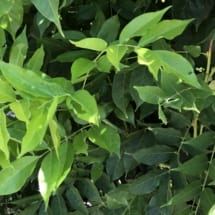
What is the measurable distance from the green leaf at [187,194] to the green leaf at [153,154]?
0.07 m

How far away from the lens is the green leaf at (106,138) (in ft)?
2.87

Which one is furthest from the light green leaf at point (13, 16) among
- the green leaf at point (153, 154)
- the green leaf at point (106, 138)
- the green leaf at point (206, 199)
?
the green leaf at point (206, 199)

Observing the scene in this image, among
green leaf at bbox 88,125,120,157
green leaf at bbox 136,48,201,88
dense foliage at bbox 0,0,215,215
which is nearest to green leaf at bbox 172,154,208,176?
dense foliage at bbox 0,0,215,215

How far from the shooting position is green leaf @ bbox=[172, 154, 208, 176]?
94 cm

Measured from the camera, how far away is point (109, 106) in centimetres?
100

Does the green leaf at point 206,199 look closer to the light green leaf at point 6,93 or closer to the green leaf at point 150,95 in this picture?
the green leaf at point 150,95

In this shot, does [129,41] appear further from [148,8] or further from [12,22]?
[148,8]

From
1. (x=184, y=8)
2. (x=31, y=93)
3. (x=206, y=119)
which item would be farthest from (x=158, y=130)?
(x=31, y=93)

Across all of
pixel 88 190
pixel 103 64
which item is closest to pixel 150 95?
pixel 103 64

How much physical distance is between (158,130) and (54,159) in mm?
233

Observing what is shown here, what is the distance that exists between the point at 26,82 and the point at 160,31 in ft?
0.66

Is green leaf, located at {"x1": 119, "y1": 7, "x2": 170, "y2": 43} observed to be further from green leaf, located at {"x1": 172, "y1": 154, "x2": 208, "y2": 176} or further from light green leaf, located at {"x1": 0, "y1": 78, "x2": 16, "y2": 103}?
green leaf, located at {"x1": 172, "y1": 154, "x2": 208, "y2": 176}

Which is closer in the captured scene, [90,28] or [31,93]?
[31,93]

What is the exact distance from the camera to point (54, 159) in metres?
0.85
